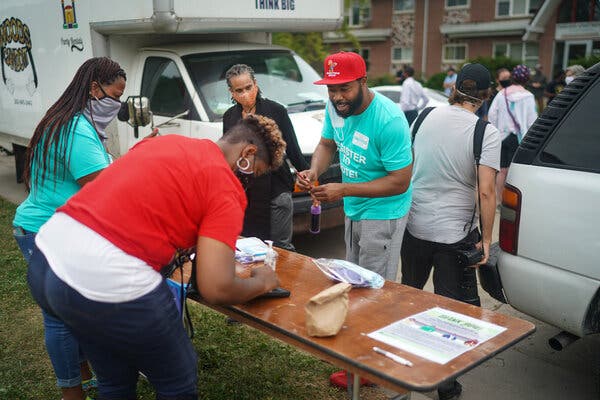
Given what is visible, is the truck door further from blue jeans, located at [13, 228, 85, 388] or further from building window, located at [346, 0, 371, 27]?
building window, located at [346, 0, 371, 27]

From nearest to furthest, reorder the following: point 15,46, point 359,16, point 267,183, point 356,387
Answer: point 356,387 < point 267,183 < point 15,46 < point 359,16

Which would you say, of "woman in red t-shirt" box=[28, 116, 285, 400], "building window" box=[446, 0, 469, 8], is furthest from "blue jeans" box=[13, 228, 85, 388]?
"building window" box=[446, 0, 469, 8]

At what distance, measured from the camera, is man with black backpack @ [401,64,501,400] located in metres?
3.21

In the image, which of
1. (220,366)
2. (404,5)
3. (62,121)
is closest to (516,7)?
(404,5)

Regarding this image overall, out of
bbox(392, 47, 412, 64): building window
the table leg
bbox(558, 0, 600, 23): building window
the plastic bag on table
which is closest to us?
the table leg

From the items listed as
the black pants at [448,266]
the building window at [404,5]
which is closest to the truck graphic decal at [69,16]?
the black pants at [448,266]

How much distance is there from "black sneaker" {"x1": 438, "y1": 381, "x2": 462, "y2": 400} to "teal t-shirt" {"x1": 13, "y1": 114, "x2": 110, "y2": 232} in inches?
87.7

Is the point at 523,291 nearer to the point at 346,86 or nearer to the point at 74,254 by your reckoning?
the point at 346,86

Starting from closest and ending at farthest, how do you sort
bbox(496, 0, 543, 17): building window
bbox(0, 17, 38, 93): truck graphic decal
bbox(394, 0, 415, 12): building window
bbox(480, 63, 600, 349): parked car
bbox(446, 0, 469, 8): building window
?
bbox(480, 63, 600, 349): parked car, bbox(0, 17, 38, 93): truck graphic decal, bbox(496, 0, 543, 17): building window, bbox(446, 0, 469, 8): building window, bbox(394, 0, 415, 12): building window

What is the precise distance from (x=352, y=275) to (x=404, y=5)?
103 ft

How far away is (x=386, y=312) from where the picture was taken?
245cm

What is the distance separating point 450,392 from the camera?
11.0 ft

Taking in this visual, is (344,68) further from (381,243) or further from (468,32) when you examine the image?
(468,32)

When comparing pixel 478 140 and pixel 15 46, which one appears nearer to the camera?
pixel 478 140
